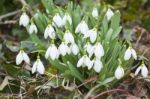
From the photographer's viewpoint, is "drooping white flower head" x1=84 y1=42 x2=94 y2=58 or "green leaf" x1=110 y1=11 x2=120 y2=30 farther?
"green leaf" x1=110 y1=11 x2=120 y2=30

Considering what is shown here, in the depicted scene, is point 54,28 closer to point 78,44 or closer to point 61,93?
point 78,44

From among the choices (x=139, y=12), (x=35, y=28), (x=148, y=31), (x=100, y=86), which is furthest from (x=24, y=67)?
(x=139, y=12)

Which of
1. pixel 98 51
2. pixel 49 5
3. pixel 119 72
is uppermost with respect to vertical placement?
pixel 49 5

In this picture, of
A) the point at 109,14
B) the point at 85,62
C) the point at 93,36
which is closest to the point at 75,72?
the point at 85,62

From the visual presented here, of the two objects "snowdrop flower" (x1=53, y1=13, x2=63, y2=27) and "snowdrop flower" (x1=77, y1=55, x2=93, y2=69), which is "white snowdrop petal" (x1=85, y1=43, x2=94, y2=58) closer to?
"snowdrop flower" (x1=77, y1=55, x2=93, y2=69)

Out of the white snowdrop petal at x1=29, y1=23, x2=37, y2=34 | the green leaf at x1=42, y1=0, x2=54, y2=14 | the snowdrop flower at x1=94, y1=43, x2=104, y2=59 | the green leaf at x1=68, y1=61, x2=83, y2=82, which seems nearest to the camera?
the snowdrop flower at x1=94, y1=43, x2=104, y2=59

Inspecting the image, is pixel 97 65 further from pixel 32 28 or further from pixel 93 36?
pixel 32 28

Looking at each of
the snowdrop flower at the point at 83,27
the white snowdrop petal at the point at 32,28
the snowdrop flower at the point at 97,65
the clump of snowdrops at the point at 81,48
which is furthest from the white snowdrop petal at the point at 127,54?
the white snowdrop petal at the point at 32,28

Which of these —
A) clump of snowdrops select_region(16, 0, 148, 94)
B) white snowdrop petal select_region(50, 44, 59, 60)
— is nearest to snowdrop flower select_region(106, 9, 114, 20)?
clump of snowdrops select_region(16, 0, 148, 94)
